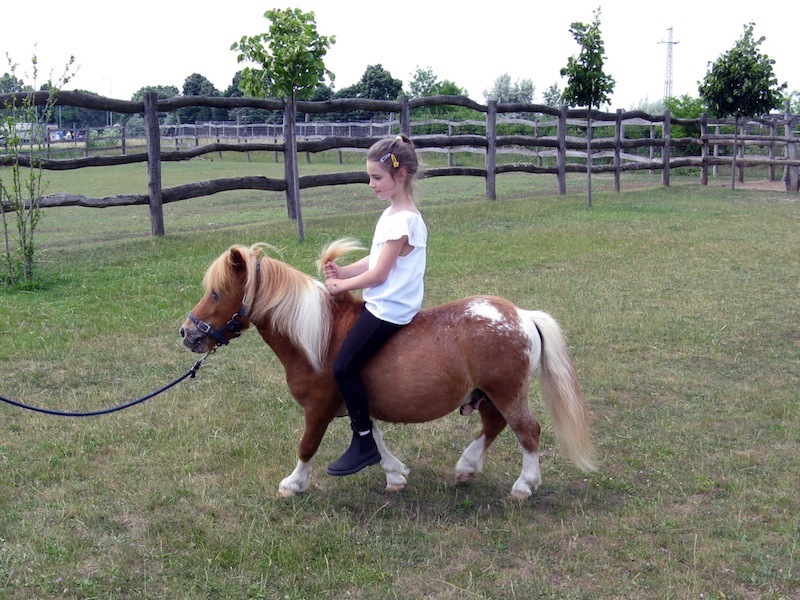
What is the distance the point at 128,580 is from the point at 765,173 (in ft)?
93.4

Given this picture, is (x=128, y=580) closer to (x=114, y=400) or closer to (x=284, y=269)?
(x=284, y=269)

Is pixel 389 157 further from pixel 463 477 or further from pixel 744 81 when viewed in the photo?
pixel 744 81

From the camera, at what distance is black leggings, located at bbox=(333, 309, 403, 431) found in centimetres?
396

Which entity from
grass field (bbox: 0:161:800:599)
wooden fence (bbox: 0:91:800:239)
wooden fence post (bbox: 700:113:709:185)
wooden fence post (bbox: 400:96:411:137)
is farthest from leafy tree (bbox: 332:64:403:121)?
grass field (bbox: 0:161:800:599)

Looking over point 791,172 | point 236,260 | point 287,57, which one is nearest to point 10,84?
point 287,57

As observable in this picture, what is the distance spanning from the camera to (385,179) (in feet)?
13.0

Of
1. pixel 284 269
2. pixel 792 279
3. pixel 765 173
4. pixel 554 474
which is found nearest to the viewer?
pixel 284 269

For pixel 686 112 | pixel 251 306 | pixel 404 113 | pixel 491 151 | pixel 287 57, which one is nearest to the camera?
pixel 251 306

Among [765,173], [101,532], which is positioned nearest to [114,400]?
[101,532]

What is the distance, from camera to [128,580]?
3328mm

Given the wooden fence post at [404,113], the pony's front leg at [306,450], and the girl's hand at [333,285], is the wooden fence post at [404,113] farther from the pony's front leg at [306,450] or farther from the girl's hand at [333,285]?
the pony's front leg at [306,450]

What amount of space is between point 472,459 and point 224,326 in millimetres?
1513

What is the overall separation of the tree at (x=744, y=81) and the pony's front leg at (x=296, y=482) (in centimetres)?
1960

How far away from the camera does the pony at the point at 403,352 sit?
3.98m
